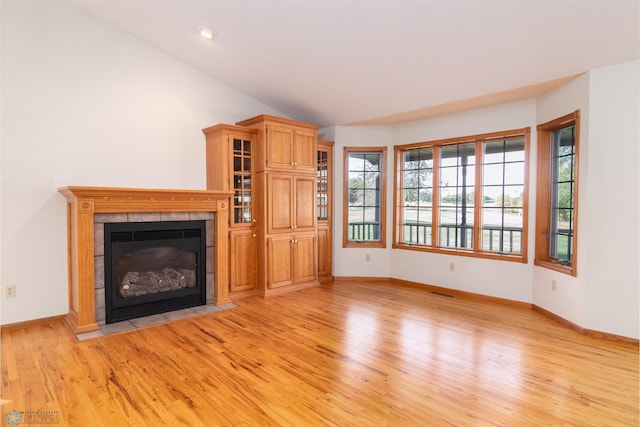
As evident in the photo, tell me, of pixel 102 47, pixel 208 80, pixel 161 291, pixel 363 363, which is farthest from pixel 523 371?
pixel 102 47

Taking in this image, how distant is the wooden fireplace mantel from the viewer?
3.55 m

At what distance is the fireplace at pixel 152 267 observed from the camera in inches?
150

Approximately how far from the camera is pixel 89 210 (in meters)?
3.57

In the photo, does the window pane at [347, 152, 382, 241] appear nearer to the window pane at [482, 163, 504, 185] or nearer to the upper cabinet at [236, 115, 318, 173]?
the upper cabinet at [236, 115, 318, 173]

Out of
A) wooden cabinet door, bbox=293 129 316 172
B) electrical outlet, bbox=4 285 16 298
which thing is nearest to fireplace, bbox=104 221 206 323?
electrical outlet, bbox=4 285 16 298

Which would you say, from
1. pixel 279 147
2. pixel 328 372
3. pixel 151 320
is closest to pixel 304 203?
pixel 279 147

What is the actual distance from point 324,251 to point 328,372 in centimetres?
315

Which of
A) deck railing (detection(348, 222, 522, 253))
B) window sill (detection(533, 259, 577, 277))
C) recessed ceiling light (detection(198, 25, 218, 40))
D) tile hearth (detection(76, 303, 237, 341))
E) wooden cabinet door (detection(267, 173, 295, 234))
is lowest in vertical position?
tile hearth (detection(76, 303, 237, 341))

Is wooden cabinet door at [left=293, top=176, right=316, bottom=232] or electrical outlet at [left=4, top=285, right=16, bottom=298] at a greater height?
wooden cabinet door at [left=293, top=176, right=316, bottom=232]

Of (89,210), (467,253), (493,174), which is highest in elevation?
(493,174)

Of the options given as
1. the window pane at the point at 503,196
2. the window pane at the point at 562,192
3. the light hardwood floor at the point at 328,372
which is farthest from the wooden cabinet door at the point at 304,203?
the window pane at the point at 562,192

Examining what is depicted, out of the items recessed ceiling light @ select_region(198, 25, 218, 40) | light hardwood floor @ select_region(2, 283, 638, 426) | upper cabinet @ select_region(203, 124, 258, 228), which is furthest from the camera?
upper cabinet @ select_region(203, 124, 258, 228)

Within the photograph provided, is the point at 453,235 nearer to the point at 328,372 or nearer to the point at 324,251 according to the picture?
the point at 324,251

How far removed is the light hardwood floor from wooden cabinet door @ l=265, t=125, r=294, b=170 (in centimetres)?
197
